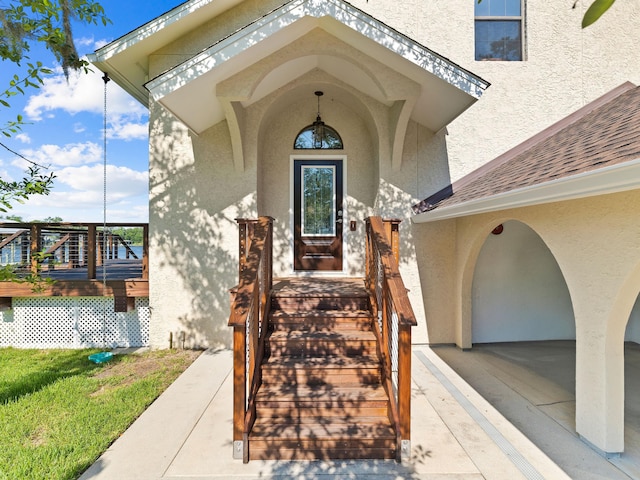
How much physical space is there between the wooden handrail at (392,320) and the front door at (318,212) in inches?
66.6

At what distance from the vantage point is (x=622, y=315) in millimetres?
3418

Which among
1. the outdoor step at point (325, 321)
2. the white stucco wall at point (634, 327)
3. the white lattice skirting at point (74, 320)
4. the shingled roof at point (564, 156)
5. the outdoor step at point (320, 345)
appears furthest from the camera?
the white stucco wall at point (634, 327)

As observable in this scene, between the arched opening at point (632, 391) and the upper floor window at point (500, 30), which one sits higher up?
the upper floor window at point (500, 30)

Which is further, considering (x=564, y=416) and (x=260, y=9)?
(x=260, y=9)

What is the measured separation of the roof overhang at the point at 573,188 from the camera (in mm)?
2594

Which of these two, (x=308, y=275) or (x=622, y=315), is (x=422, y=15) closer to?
(x=308, y=275)

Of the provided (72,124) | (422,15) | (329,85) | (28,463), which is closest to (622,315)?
(329,85)

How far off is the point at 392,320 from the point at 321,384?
1.17m

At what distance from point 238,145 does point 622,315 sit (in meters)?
5.68

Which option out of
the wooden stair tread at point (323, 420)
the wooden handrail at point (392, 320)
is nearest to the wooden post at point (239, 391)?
the wooden stair tread at point (323, 420)

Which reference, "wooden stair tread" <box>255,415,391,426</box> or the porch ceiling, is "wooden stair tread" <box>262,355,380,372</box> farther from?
the porch ceiling

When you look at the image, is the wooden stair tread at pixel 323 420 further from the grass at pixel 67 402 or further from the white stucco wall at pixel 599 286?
the white stucco wall at pixel 599 286

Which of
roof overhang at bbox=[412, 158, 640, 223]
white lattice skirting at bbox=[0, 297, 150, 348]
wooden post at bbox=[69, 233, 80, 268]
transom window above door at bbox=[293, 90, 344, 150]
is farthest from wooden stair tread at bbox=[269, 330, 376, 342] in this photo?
wooden post at bbox=[69, 233, 80, 268]

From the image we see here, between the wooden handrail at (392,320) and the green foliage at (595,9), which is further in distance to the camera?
the wooden handrail at (392,320)
